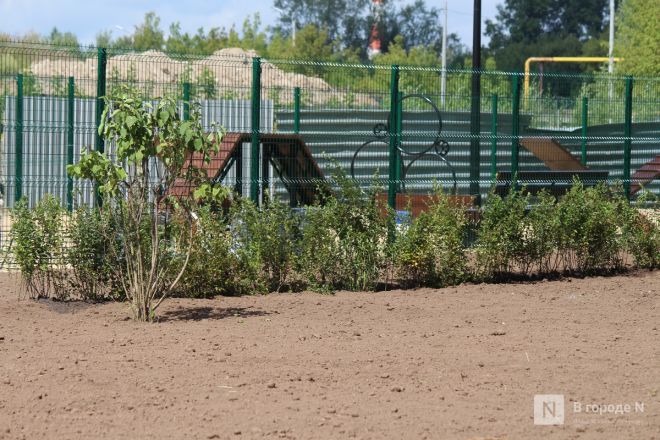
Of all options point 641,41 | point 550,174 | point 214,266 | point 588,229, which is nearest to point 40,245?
point 214,266

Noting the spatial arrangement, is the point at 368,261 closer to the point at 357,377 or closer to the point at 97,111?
the point at 97,111

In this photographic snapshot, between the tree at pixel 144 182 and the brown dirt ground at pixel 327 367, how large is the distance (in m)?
0.40

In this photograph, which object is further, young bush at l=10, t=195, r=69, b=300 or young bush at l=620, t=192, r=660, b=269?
young bush at l=620, t=192, r=660, b=269

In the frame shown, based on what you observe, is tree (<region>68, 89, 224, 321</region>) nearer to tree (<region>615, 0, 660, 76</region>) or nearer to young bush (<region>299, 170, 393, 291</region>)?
young bush (<region>299, 170, 393, 291</region>)

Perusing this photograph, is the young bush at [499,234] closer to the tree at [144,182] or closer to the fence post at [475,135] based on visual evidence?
the fence post at [475,135]

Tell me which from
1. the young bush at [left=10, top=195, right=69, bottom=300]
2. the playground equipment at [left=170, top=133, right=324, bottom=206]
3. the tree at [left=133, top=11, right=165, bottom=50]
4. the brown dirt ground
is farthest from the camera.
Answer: the tree at [left=133, top=11, right=165, bottom=50]

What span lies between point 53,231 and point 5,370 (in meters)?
2.90

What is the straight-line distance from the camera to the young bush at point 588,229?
12234mm

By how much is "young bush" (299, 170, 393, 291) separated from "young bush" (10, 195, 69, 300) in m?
2.40

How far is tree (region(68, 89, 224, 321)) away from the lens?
899cm

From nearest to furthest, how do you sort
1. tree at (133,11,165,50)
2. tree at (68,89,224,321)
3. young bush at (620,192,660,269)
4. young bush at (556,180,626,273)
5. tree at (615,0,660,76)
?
tree at (68,89,224,321) < young bush at (556,180,626,273) < young bush at (620,192,660,269) < tree at (615,0,660,76) < tree at (133,11,165,50)

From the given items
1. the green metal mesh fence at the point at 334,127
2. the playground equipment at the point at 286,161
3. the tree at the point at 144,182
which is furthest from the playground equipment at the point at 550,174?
the tree at the point at 144,182

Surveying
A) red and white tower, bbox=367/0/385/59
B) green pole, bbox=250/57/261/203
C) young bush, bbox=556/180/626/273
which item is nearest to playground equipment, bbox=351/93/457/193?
young bush, bbox=556/180/626/273

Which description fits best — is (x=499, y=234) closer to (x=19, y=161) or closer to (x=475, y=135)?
(x=475, y=135)
